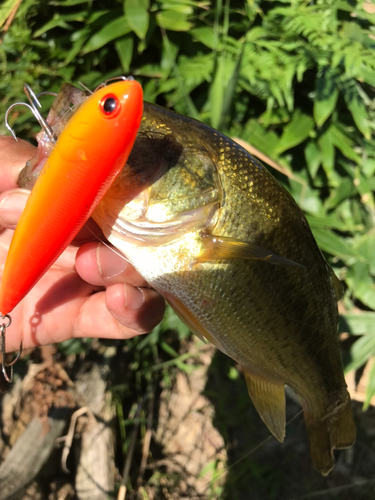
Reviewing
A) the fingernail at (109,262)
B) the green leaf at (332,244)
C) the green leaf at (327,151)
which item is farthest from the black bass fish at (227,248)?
the green leaf at (327,151)

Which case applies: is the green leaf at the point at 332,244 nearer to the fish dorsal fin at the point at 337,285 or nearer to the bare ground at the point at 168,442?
A: the fish dorsal fin at the point at 337,285

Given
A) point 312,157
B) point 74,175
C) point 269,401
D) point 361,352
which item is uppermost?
point 74,175

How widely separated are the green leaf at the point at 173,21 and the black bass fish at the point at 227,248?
1.17 metres

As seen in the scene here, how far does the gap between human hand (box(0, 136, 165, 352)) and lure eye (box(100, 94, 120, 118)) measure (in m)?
0.55

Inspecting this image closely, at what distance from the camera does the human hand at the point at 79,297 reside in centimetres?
114

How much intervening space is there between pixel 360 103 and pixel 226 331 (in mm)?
1601

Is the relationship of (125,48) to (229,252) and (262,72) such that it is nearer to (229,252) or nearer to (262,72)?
(262,72)

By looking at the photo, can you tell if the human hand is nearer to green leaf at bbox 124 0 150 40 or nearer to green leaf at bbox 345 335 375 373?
green leaf at bbox 124 0 150 40

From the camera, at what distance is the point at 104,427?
218cm

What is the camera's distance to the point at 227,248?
95cm

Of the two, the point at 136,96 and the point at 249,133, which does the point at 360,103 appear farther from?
the point at 136,96

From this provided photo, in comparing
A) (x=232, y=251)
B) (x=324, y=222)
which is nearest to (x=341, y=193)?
(x=324, y=222)

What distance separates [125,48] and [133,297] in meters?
1.42

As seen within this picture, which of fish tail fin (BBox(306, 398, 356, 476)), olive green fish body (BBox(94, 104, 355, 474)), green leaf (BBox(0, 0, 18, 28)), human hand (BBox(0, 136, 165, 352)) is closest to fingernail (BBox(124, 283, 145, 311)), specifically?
human hand (BBox(0, 136, 165, 352))
